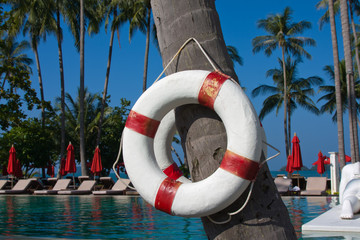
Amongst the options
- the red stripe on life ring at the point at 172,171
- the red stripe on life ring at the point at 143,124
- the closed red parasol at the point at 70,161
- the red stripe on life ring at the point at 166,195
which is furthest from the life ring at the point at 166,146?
the closed red parasol at the point at 70,161

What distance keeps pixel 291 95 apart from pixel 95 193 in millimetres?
24826

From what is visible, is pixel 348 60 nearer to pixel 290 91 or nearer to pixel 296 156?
pixel 296 156

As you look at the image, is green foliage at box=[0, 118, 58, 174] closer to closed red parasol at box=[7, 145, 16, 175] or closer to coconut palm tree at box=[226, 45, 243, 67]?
closed red parasol at box=[7, 145, 16, 175]

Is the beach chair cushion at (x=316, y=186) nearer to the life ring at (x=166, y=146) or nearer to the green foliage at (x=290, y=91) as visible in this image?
the life ring at (x=166, y=146)

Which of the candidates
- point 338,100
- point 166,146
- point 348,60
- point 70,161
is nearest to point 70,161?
point 70,161

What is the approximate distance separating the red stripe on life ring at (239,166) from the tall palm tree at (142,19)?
79.8ft

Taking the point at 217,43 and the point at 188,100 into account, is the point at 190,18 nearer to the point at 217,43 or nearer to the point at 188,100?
the point at 217,43

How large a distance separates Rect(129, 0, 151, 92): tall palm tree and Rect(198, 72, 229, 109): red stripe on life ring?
24.2 m

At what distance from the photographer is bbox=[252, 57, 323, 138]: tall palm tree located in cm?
3709

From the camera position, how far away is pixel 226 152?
76.8 inches

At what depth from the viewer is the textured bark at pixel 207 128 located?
191 cm

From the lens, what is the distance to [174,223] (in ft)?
27.2

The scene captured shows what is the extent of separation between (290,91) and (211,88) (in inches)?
1453

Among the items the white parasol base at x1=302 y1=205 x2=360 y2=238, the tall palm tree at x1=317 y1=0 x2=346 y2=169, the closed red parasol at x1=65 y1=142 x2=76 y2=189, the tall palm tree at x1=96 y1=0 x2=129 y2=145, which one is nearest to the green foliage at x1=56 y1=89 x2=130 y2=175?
the tall palm tree at x1=96 y1=0 x2=129 y2=145
